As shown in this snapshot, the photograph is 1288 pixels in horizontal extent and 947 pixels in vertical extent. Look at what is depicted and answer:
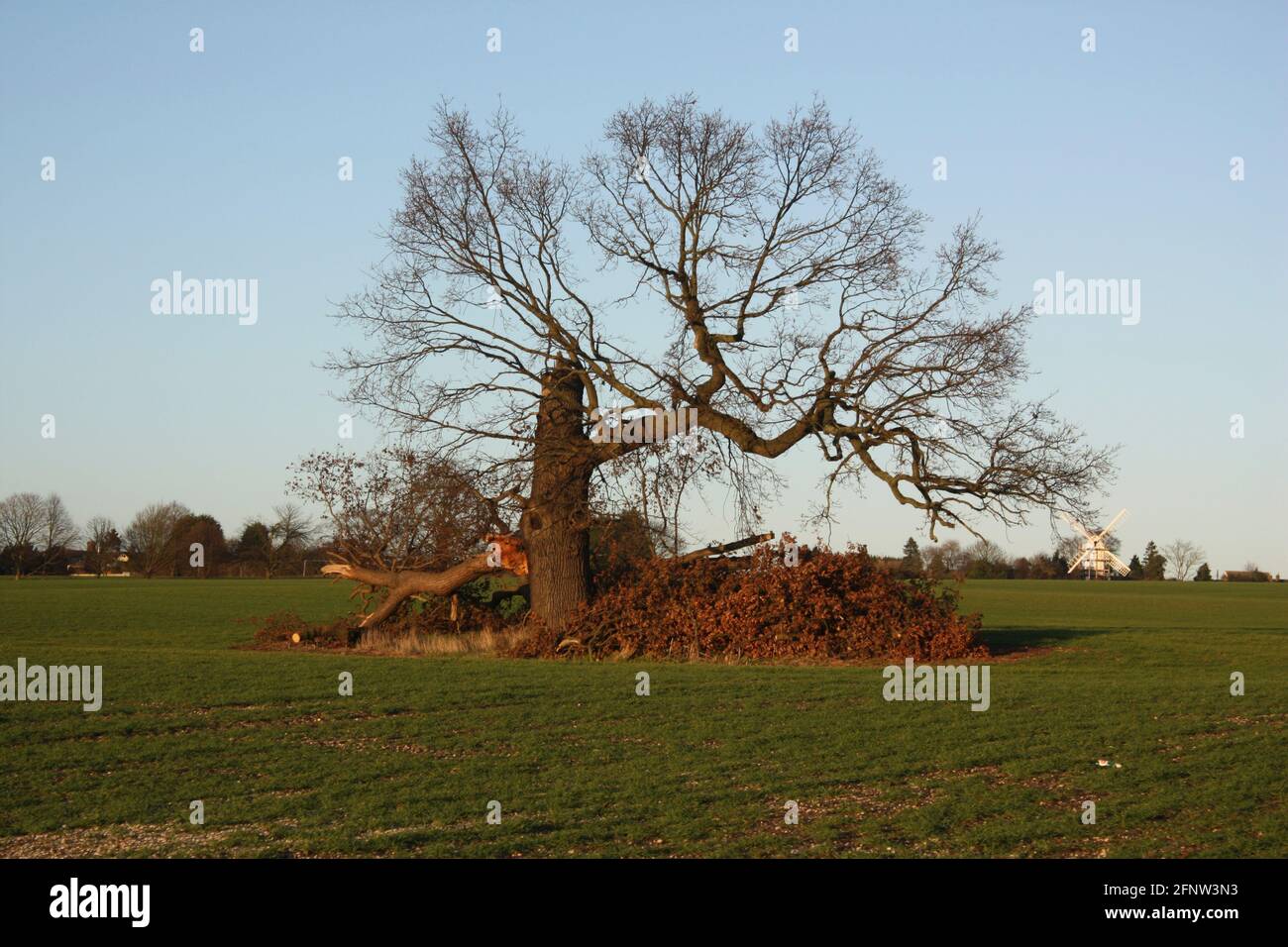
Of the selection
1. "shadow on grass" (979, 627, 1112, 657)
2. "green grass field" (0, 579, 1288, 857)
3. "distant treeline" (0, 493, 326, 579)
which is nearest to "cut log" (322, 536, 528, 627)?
"green grass field" (0, 579, 1288, 857)

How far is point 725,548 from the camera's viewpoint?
27.6 m

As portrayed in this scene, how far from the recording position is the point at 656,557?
26.8 meters

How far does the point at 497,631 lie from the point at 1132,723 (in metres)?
16.3

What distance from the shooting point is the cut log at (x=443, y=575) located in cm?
2770

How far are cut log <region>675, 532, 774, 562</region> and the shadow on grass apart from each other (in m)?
5.44

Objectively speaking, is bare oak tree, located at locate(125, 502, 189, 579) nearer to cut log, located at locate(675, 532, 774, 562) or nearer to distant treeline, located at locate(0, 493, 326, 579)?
distant treeline, located at locate(0, 493, 326, 579)

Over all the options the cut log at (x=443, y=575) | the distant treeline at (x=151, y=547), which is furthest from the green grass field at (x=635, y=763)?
the distant treeline at (x=151, y=547)

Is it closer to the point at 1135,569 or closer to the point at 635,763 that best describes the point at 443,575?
the point at 635,763

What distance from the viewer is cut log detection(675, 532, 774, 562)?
2689 centimetres

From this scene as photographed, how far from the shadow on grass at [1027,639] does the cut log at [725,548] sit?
17.9 feet

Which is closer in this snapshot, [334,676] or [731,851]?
[731,851]
